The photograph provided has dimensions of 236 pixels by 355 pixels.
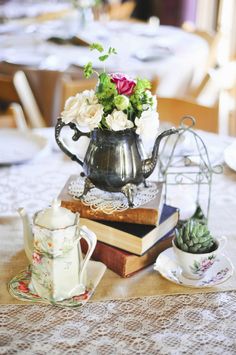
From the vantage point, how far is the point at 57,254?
979 mm

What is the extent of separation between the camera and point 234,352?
0.90 metres

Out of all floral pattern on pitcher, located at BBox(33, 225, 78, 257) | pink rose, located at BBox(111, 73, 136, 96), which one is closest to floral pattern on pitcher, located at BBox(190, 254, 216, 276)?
floral pattern on pitcher, located at BBox(33, 225, 78, 257)

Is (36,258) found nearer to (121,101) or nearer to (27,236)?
(27,236)

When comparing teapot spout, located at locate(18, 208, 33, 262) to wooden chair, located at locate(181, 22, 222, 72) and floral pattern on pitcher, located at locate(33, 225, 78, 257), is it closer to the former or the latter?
floral pattern on pitcher, located at locate(33, 225, 78, 257)

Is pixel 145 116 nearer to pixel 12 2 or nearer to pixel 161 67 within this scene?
pixel 161 67

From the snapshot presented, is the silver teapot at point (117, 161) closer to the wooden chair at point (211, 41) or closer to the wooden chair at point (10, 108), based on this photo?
the wooden chair at point (10, 108)

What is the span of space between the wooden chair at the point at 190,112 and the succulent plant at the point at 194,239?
1083mm

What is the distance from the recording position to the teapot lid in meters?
0.98

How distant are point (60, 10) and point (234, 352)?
4248 millimetres

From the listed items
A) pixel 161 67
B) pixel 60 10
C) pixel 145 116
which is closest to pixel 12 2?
pixel 60 10

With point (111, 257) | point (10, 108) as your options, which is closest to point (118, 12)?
point (10, 108)

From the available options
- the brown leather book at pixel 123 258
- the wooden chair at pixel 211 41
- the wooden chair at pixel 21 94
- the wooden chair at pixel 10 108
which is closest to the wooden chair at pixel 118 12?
the wooden chair at pixel 211 41

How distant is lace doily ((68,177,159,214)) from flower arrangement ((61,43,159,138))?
0.47ft

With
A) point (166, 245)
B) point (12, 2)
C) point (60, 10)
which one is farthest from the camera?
point (12, 2)
